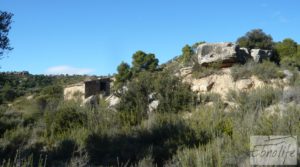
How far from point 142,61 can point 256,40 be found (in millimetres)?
14723

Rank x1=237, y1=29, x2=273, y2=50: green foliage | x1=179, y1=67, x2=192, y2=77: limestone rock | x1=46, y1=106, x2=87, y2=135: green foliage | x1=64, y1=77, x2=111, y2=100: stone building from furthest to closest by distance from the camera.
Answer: x1=64, y1=77, x2=111, y2=100: stone building
x1=237, y1=29, x2=273, y2=50: green foliage
x1=179, y1=67, x2=192, y2=77: limestone rock
x1=46, y1=106, x2=87, y2=135: green foliage

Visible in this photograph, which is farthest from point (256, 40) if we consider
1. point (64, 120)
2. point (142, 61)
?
point (64, 120)

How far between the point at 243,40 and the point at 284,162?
3054cm

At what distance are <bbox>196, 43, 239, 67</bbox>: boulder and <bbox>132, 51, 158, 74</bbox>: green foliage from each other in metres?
18.3

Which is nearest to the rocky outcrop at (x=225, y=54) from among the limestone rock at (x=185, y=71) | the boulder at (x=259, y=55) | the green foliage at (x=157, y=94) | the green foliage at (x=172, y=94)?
the boulder at (x=259, y=55)

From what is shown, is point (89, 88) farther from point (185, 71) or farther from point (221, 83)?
point (221, 83)

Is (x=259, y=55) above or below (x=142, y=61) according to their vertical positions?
below

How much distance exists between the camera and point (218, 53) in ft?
85.0

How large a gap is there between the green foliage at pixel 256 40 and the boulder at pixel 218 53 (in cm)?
886

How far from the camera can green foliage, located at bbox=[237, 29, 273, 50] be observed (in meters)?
34.7

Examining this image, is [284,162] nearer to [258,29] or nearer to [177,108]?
[177,108]

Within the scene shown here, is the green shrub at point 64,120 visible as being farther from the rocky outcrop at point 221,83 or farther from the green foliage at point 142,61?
the green foliage at point 142,61

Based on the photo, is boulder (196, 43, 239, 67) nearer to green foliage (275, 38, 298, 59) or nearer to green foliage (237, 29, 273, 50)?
green foliage (275, 38, 298, 59)

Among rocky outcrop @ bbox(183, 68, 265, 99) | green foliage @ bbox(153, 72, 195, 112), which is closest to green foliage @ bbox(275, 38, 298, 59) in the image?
rocky outcrop @ bbox(183, 68, 265, 99)
